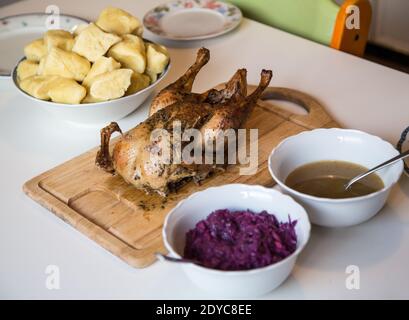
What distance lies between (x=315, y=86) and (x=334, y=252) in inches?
23.0

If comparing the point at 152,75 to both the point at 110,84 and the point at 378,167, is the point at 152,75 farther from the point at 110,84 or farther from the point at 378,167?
the point at 378,167

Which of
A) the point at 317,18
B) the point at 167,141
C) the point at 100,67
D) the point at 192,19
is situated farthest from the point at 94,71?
the point at 317,18

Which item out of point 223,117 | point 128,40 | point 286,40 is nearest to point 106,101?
point 128,40

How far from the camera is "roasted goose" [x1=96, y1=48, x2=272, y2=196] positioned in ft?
3.55

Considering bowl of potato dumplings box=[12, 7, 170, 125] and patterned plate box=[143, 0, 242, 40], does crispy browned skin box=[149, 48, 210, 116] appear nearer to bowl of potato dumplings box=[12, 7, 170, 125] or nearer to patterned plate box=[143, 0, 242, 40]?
bowl of potato dumplings box=[12, 7, 170, 125]

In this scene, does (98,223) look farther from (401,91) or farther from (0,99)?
(401,91)

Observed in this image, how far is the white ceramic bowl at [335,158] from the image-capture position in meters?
0.97

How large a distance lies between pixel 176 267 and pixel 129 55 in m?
0.53

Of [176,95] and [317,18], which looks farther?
[317,18]

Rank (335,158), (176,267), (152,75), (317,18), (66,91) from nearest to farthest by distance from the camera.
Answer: (176,267), (335,158), (66,91), (152,75), (317,18)

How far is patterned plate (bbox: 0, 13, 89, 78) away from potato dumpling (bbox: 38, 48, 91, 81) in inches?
14.9

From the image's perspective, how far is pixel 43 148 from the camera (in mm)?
1310

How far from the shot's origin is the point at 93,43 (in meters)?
1.33

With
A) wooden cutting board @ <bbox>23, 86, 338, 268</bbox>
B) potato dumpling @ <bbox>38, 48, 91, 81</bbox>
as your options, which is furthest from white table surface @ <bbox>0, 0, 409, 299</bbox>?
potato dumpling @ <bbox>38, 48, 91, 81</bbox>
